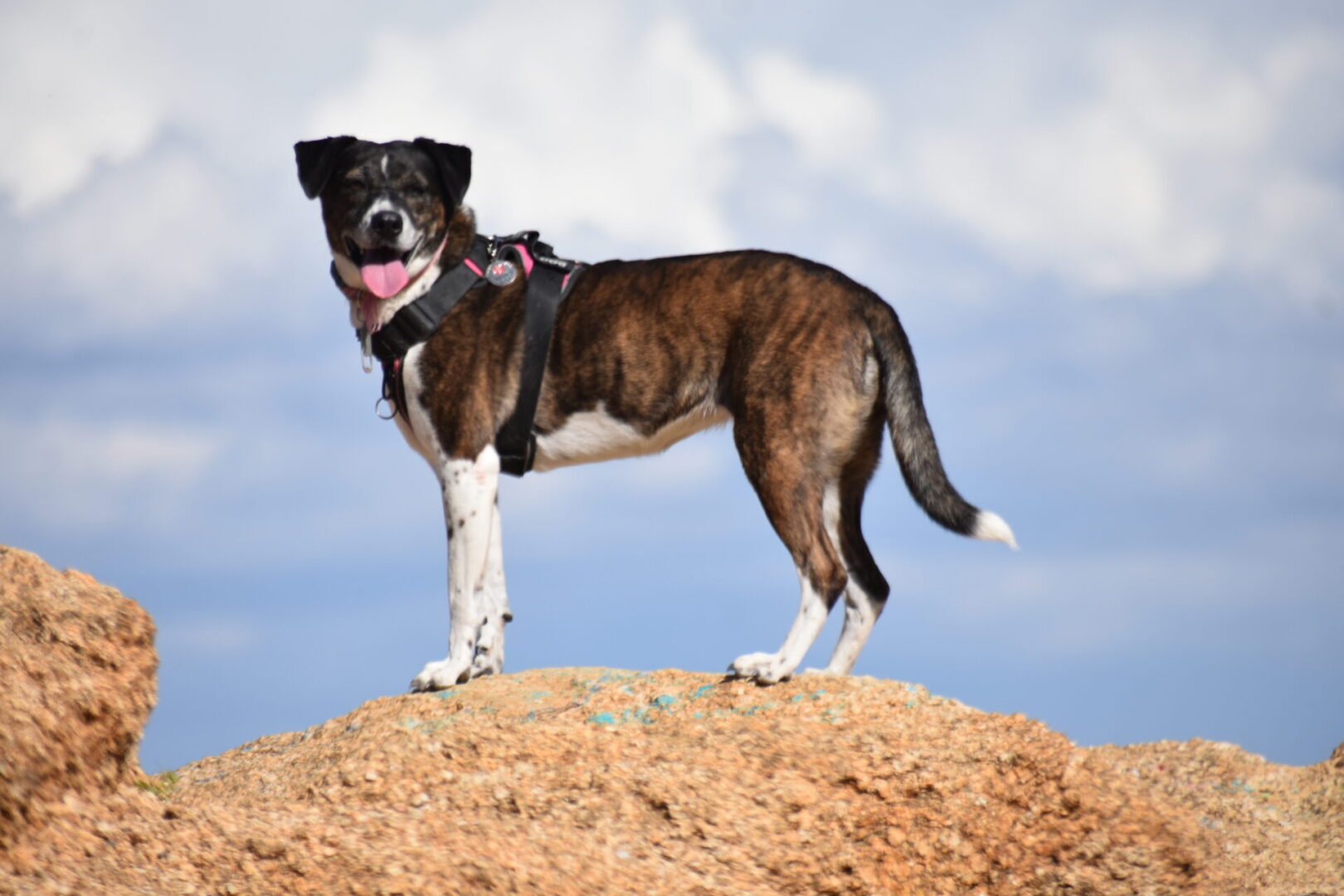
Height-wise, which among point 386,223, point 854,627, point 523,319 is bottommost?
point 854,627

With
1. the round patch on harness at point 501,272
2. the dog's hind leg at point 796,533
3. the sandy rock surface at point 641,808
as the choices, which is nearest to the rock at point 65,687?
the sandy rock surface at point 641,808

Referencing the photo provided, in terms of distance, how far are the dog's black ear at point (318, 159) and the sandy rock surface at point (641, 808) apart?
2.75 meters

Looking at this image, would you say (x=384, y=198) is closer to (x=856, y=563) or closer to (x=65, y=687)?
(x=856, y=563)

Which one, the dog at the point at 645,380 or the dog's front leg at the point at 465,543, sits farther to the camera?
the dog's front leg at the point at 465,543

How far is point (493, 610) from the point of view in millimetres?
6770

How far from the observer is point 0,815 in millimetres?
3709

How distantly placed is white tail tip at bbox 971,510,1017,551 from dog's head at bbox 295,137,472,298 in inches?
126

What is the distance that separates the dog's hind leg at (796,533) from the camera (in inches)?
225

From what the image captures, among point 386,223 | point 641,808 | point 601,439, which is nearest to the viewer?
point 641,808

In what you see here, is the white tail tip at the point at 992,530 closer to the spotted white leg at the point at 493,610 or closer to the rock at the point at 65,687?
the spotted white leg at the point at 493,610

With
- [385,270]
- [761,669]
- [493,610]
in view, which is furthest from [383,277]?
[761,669]

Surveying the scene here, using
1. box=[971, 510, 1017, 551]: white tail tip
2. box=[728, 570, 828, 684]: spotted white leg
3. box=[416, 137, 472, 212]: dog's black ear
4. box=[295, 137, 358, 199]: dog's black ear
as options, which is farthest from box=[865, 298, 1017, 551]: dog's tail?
box=[295, 137, 358, 199]: dog's black ear

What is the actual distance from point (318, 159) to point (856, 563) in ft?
11.7

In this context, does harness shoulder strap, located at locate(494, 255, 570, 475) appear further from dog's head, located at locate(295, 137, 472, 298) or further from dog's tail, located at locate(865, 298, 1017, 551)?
dog's tail, located at locate(865, 298, 1017, 551)
